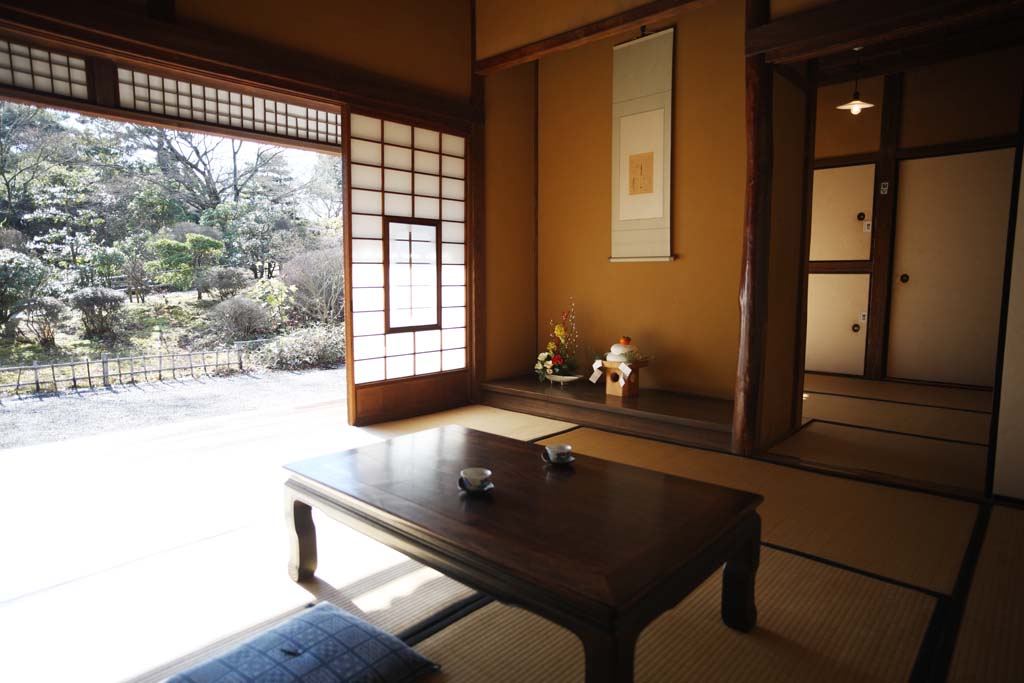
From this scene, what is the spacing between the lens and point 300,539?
1995mm

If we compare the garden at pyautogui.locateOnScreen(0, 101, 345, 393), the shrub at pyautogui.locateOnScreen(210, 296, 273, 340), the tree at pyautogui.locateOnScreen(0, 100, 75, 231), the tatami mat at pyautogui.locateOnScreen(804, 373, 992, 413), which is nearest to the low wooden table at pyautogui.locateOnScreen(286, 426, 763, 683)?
the tatami mat at pyautogui.locateOnScreen(804, 373, 992, 413)

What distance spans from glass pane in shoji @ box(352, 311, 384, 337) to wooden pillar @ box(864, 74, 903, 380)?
15.5 ft

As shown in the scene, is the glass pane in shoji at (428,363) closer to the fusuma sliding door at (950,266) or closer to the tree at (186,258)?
→ the fusuma sliding door at (950,266)

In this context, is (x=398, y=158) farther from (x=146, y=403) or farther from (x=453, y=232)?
(x=146, y=403)

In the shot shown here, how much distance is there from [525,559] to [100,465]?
10.2ft

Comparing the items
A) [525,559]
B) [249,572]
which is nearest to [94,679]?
[249,572]

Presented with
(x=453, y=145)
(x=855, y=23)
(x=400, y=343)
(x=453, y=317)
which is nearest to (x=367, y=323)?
(x=400, y=343)

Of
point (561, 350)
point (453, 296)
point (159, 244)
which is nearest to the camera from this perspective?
point (453, 296)

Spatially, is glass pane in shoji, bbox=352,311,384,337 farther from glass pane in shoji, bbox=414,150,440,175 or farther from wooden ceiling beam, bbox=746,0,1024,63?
wooden ceiling beam, bbox=746,0,1024,63

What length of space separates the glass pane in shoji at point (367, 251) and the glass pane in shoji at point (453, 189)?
75 cm

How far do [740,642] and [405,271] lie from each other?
338cm

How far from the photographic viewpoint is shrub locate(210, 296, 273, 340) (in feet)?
28.8

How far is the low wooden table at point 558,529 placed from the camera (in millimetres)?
1220

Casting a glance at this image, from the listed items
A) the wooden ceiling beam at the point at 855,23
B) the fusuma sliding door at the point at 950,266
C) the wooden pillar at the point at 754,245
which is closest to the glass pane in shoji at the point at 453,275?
the wooden pillar at the point at 754,245
